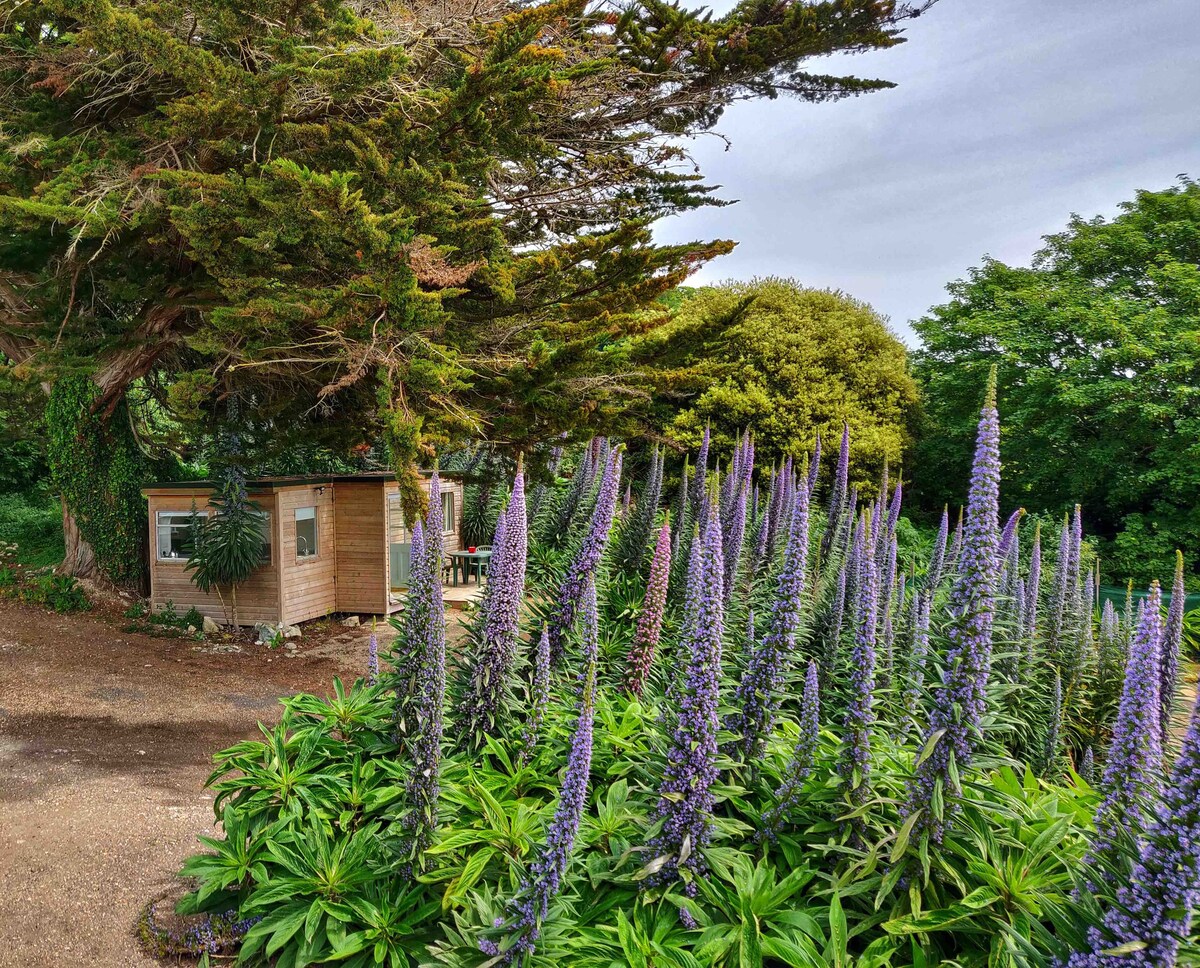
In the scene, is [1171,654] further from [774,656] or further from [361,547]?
[361,547]

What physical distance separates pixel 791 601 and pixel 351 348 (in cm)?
774

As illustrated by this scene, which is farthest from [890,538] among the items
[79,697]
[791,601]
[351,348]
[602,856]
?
[79,697]

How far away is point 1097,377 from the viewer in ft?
53.9

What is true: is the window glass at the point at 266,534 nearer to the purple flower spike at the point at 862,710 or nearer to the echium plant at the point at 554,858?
the echium plant at the point at 554,858

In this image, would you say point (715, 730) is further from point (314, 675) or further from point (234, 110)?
point (234, 110)

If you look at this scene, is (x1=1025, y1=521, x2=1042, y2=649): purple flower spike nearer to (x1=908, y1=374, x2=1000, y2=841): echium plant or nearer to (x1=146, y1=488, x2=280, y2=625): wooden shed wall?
(x1=908, y1=374, x2=1000, y2=841): echium plant

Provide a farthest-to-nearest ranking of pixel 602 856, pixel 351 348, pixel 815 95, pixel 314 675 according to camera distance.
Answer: pixel 815 95, pixel 314 675, pixel 351 348, pixel 602 856

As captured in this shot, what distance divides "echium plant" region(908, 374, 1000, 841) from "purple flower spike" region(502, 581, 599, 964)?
1179mm

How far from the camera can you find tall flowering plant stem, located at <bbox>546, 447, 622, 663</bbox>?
4348 mm

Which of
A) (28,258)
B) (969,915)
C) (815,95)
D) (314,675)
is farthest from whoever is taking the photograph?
(815,95)

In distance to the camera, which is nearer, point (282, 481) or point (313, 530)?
point (282, 481)

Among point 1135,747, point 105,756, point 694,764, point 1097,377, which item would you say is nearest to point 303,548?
point 105,756

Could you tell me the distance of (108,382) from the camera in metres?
12.4

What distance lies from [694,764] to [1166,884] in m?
1.46
